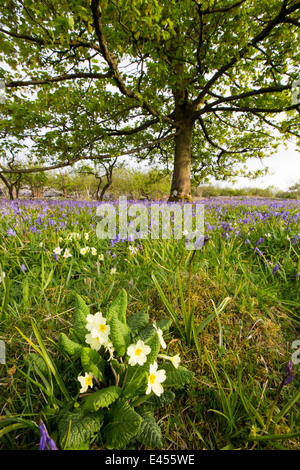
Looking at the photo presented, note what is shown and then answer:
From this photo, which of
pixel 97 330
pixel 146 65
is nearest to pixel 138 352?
pixel 97 330

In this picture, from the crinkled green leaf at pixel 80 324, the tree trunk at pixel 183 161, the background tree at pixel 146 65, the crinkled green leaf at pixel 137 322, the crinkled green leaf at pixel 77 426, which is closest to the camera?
the crinkled green leaf at pixel 77 426

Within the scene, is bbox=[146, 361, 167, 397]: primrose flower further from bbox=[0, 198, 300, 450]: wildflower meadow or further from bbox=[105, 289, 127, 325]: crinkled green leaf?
bbox=[105, 289, 127, 325]: crinkled green leaf

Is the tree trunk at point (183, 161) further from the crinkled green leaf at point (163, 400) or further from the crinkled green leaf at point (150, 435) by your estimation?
the crinkled green leaf at point (150, 435)

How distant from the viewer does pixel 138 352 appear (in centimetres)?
87

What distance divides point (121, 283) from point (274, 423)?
1318 millimetres

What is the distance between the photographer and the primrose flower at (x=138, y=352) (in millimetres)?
836

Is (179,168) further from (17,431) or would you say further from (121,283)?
(17,431)

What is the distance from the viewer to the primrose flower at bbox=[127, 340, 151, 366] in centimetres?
84

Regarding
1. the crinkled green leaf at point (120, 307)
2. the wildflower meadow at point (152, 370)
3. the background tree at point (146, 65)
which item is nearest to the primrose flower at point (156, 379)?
the wildflower meadow at point (152, 370)

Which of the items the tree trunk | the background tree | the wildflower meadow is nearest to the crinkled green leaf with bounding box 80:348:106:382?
the wildflower meadow

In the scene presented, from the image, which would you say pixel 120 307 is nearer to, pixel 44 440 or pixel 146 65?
pixel 44 440

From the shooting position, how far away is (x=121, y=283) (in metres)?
1.87

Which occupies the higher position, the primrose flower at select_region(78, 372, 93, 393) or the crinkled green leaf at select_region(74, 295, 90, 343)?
the crinkled green leaf at select_region(74, 295, 90, 343)
